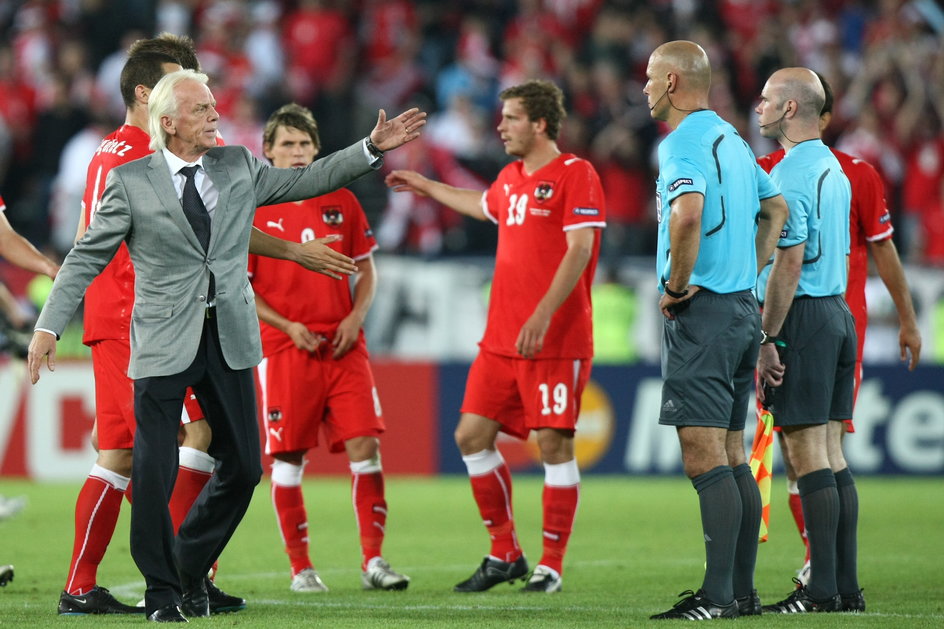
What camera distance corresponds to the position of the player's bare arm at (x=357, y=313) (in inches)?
301

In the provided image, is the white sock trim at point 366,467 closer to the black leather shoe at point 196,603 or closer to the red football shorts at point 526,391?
the red football shorts at point 526,391

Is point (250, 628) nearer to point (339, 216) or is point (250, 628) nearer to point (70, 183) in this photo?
point (339, 216)

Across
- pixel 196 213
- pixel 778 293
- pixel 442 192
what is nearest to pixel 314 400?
pixel 442 192

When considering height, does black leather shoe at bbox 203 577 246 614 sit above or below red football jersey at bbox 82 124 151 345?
below

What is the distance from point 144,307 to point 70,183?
10158 millimetres

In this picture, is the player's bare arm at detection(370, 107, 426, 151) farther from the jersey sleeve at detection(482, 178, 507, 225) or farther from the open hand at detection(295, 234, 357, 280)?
the jersey sleeve at detection(482, 178, 507, 225)

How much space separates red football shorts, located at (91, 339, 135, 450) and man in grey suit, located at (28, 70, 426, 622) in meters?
0.52

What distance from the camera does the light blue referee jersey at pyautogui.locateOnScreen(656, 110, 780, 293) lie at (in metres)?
5.87

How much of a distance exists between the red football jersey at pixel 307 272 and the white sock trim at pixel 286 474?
0.62 metres

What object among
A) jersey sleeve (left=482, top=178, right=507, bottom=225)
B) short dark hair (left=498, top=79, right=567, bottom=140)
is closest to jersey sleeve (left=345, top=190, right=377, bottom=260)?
jersey sleeve (left=482, top=178, right=507, bottom=225)

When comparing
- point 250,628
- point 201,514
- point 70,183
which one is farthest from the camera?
point 70,183

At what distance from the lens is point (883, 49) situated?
17984mm

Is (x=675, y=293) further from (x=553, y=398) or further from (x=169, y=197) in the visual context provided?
(x=169, y=197)

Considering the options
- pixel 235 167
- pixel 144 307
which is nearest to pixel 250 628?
pixel 144 307
